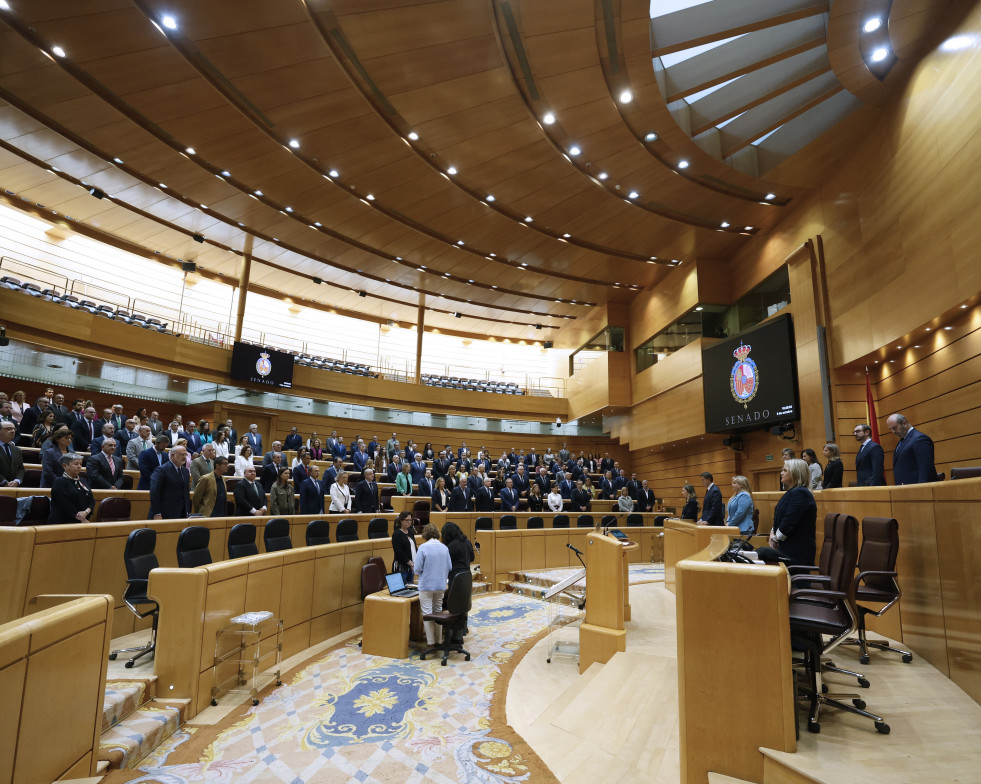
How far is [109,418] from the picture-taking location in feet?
30.1

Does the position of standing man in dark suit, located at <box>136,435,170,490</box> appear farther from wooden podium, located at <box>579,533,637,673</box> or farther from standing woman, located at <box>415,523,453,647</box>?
wooden podium, located at <box>579,533,637,673</box>

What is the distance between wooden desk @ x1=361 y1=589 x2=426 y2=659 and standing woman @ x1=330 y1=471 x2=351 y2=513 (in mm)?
2737

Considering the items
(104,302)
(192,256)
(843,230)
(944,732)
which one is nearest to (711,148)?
(843,230)

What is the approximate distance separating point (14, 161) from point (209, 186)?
389 cm

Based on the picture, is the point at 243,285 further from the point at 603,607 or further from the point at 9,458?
the point at 603,607

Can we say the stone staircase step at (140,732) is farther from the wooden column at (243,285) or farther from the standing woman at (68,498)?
the wooden column at (243,285)

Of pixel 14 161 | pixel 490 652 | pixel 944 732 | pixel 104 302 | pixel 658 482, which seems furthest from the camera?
pixel 658 482

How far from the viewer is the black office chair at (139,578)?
4023 mm

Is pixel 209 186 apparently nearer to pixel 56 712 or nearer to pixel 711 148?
pixel 711 148

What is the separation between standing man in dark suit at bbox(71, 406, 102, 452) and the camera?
835cm

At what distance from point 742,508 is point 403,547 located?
3.83 m

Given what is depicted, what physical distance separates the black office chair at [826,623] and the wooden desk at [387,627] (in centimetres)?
375

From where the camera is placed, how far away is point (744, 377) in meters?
11.8

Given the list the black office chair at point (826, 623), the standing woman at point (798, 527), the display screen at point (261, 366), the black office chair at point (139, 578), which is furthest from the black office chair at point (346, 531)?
the display screen at point (261, 366)
